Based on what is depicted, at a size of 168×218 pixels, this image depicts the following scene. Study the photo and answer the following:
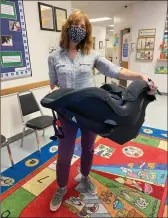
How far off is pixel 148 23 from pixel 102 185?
4.41 metres

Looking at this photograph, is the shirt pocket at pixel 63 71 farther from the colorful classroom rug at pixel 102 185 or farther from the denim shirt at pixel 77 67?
the colorful classroom rug at pixel 102 185

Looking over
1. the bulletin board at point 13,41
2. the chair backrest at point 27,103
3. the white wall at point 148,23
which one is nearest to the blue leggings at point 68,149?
the chair backrest at point 27,103

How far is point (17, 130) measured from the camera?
8.32ft

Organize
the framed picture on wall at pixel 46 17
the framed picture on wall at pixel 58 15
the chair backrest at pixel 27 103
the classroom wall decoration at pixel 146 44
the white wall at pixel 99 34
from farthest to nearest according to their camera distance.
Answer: the white wall at pixel 99 34
the classroom wall decoration at pixel 146 44
the framed picture on wall at pixel 58 15
the framed picture on wall at pixel 46 17
the chair backrest at pixel 27 103

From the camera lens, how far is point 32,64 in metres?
2.57

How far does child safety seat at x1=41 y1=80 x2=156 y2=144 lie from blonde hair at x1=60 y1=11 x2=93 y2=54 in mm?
491

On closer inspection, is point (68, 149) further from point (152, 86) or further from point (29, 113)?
point (29, 113)

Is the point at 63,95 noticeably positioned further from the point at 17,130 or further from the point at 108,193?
the point at 17,130

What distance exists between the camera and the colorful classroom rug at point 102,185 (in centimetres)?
136

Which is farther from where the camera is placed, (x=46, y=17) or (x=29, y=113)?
(x=46, y=17)

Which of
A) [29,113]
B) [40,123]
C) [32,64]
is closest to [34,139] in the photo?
[29,113]

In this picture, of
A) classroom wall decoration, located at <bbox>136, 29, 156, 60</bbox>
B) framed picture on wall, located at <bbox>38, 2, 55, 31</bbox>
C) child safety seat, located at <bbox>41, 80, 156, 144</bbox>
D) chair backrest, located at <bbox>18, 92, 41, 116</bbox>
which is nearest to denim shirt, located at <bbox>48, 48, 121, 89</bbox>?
child safety seat, located at <bbox>41, 80, 156, 144</bbox>

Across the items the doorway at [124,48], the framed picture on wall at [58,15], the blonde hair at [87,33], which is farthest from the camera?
the doorway at [124,48]

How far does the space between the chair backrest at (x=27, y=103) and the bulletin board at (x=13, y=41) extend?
288 mm
